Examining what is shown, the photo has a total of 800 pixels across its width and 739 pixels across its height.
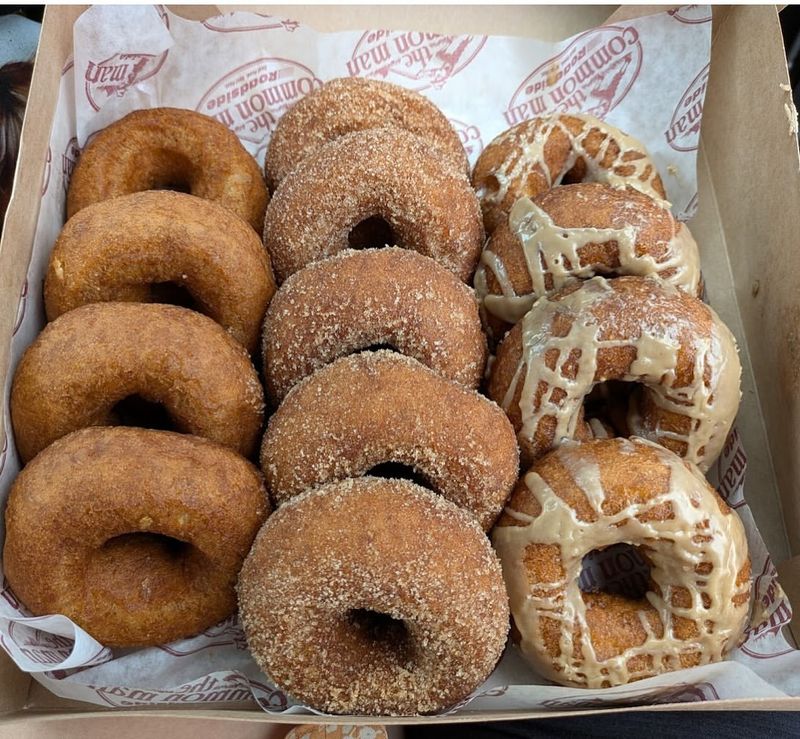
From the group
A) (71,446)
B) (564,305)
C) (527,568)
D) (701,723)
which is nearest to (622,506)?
(527,568)

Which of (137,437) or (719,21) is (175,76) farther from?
(719,21)

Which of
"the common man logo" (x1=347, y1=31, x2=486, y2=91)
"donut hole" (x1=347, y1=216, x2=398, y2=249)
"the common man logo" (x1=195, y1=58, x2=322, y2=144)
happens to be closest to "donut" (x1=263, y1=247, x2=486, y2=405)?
"donut hole" (x1=347, y1=216, x2=398, y2=249)

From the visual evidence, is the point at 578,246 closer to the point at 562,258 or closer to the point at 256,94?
the point at 562,258

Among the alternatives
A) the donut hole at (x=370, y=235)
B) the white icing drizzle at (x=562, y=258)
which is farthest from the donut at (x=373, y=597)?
the donut hole at (x=370, y=235)

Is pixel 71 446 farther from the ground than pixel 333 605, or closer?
farther from the ground

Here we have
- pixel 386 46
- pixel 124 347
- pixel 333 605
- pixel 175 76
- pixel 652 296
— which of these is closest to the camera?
pixel 333 605

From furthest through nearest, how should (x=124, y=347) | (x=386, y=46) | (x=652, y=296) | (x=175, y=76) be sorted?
(x=386, y=46)
(x=175, y=76)
(x=652, y=296)
(x=124, y=347)

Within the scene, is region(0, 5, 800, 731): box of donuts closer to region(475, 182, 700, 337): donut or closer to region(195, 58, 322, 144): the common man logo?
region(475, 182, 700, 337): donut
